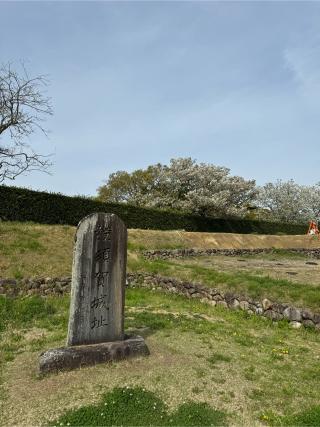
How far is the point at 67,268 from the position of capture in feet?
43.3

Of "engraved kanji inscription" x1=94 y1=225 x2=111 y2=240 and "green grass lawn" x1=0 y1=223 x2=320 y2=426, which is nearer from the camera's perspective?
"green grass lawn" x1=0 y1=223 x2=320 y2=426

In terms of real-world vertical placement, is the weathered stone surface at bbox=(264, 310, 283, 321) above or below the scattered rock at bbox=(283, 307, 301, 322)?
below

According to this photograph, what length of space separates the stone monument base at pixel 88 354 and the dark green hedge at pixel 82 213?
1670 centimetres

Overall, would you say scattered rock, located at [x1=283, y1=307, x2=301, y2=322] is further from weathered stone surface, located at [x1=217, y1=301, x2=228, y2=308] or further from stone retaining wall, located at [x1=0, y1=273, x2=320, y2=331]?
weathered stone surface, located at [x1=217, y1=301, x2=228, y2=308]

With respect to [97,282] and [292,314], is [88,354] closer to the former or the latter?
[97,282]

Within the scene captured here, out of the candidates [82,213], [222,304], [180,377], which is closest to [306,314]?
[222,304]

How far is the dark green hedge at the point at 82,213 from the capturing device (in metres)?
21.6

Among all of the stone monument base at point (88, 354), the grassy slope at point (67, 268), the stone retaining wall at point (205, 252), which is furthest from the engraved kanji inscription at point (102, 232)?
the stone retaining wall at point (205, 252)

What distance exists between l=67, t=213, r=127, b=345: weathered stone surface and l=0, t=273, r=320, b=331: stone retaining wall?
453 centimetres

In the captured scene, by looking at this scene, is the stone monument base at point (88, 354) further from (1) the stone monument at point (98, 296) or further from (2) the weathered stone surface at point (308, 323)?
(2) the weathered stone surface at point (308, 323)

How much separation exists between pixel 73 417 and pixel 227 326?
5043 mm

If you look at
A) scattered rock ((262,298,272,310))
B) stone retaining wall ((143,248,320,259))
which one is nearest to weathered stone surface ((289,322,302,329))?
scattered rock ((262,298,272,310))

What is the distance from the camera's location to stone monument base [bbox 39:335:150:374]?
5.64 meters

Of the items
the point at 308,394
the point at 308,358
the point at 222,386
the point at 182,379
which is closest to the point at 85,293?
the point at 182,379
